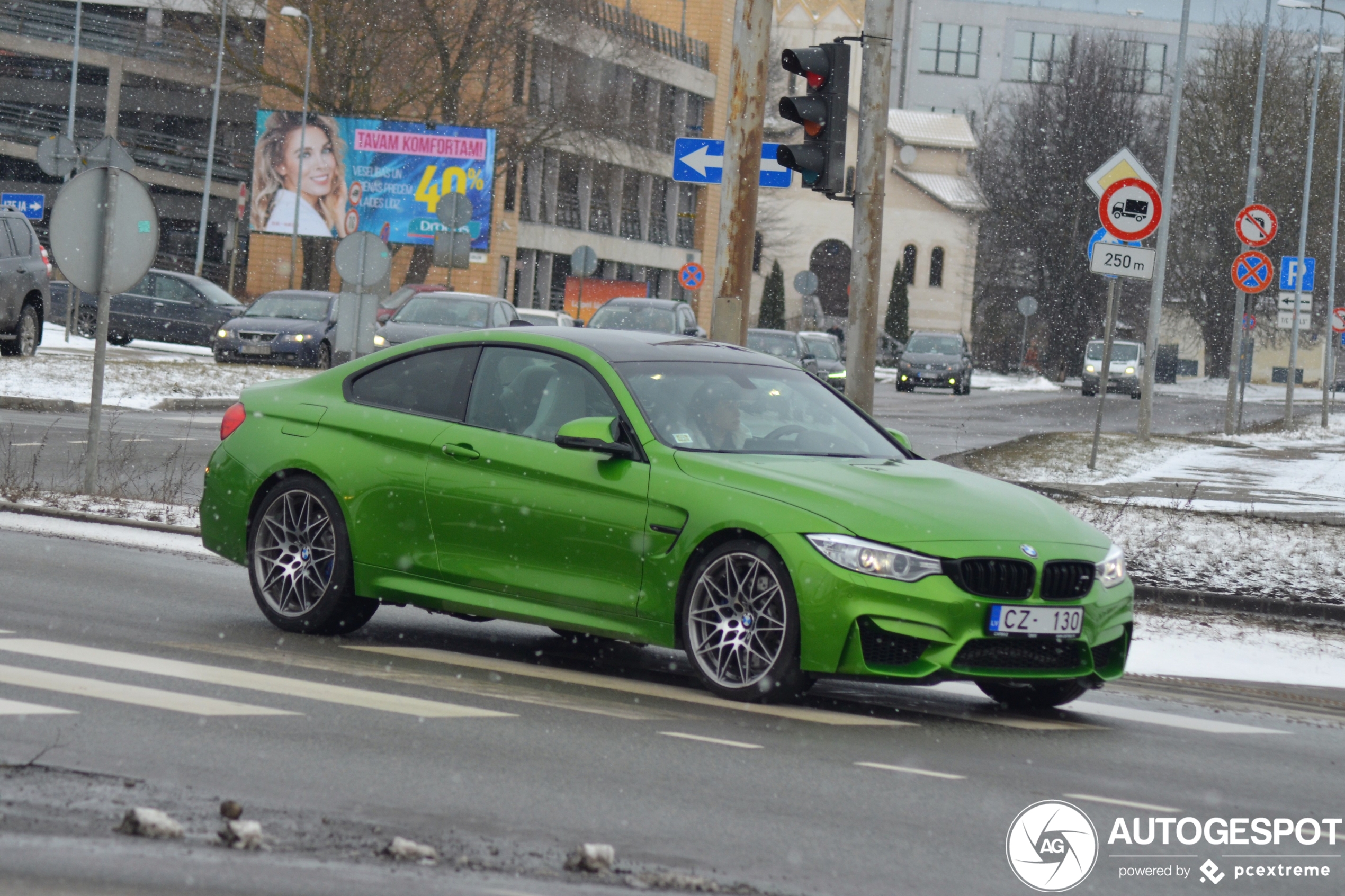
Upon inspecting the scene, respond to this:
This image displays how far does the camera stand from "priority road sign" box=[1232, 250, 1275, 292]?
101 ft

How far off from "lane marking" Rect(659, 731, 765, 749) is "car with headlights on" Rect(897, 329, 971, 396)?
48521 millimetres

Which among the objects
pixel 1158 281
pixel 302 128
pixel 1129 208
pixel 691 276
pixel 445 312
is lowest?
pixel 445 312

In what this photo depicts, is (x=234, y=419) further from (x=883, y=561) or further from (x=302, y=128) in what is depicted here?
(x=302, y=128)

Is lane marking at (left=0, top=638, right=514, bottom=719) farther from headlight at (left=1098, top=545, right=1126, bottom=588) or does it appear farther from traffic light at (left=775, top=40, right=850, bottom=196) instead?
traffic light at (left=775, top=40, right=850, bottom=196)

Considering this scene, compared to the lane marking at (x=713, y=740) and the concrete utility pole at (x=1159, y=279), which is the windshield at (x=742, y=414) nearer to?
the lane marking at (x=713, y=740)

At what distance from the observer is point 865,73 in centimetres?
1425

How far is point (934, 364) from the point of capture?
182 feet

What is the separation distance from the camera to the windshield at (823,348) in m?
43.8

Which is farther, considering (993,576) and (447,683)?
(447,683)

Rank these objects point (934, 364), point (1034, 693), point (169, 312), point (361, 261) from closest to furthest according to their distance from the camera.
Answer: point (1034, 693) < point (361, 261) < point (169, 312) < point (934, 364)

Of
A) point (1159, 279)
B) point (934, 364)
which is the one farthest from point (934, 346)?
point (1159, 279)

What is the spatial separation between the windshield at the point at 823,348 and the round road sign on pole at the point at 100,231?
1175 inches

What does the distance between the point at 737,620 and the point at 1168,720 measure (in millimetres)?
1873

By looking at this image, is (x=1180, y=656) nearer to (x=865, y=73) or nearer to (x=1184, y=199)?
(x=865, y=73)
